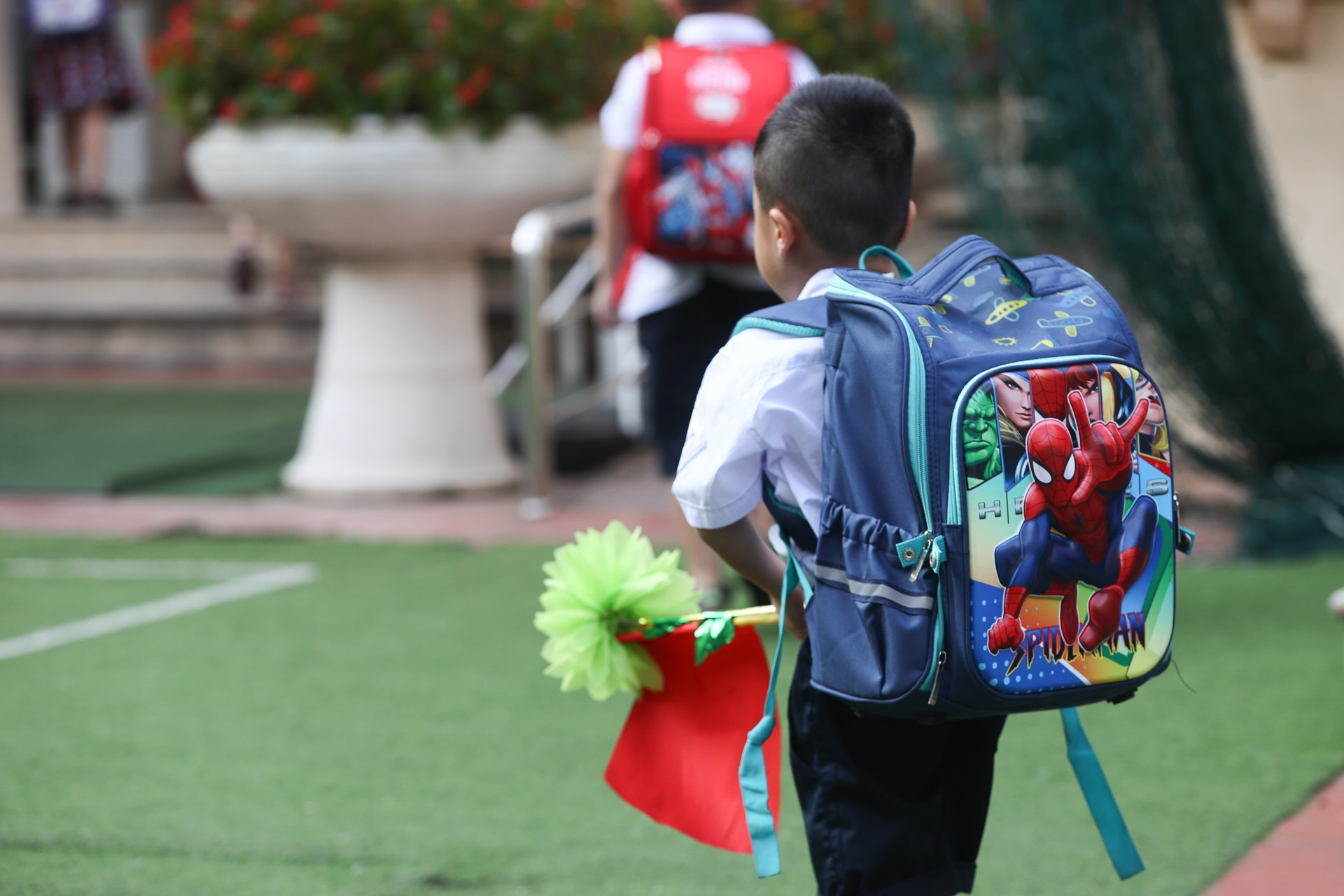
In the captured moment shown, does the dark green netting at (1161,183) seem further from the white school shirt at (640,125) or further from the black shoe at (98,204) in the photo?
the black shoe at (98,204)

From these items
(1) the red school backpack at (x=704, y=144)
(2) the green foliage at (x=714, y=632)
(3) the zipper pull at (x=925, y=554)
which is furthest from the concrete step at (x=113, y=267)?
(3) the zipper pull at (x=925, y=554)

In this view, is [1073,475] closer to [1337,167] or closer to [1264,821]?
[1264,821]

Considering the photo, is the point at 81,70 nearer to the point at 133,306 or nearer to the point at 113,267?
the point at 113,267

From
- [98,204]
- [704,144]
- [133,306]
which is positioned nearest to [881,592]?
[704,144]

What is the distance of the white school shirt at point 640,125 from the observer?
13.0 ft

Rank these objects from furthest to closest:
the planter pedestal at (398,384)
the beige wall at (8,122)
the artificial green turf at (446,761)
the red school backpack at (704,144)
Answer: the beige wall at (8,122), the planter pedestal at (398,384), the red school backpack at (704,144), the artificial green turf at (446,761)

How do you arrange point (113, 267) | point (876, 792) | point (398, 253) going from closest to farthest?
point (876, 792) < point (398, 253) < point (113, 267)

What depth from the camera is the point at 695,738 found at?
206 centimetres

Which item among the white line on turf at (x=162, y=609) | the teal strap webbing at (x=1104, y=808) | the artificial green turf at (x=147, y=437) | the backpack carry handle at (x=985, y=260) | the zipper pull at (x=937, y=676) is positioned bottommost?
the artificial green turf at (x=147, y=437)

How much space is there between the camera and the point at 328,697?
384 cm

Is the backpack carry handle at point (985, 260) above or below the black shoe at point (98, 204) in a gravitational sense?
above

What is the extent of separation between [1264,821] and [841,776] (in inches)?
51.5

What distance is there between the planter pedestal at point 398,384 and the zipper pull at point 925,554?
15.4 ft

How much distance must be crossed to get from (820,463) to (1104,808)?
1.98 ft
